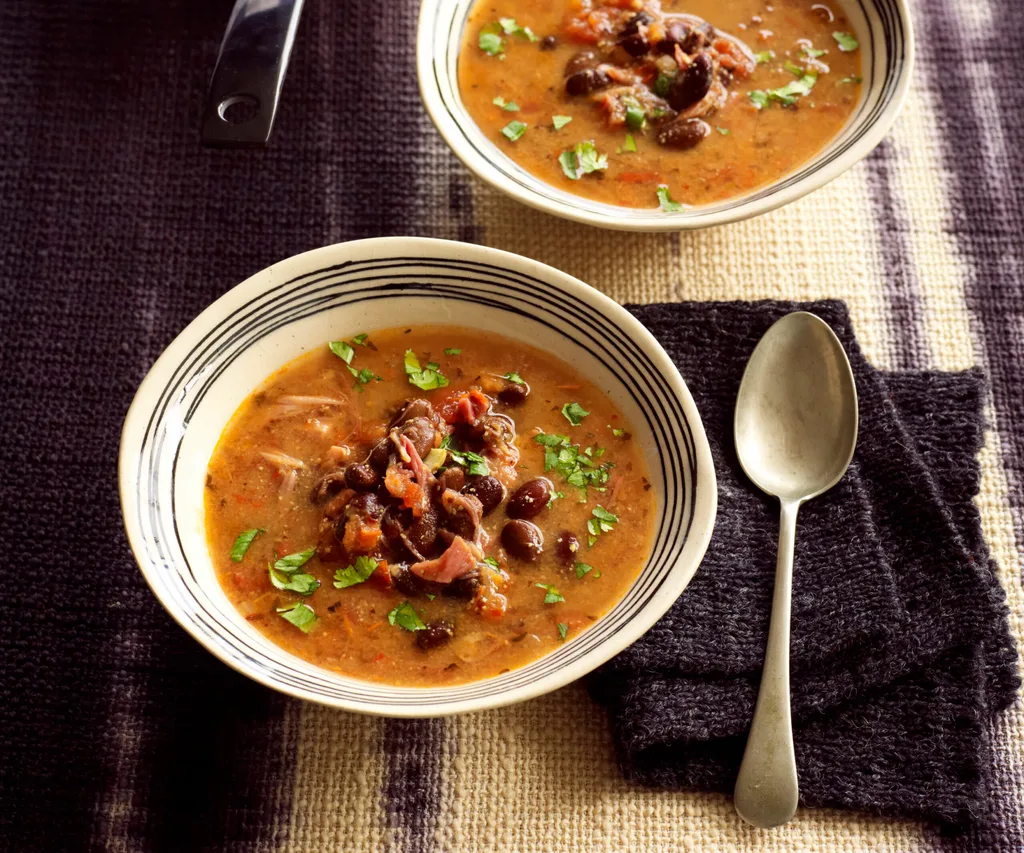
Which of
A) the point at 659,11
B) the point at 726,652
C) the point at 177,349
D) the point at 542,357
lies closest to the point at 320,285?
the point at 177,349

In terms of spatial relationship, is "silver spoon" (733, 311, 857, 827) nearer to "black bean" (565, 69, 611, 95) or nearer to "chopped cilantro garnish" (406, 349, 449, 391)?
"chopped cilantro garnish" (406, 349, 449, 391)

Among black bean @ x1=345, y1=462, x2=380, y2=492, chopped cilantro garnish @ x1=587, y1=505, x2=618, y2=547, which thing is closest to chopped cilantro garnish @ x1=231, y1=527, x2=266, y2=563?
black bean @ x1=345, y1=462, x2=380, y2=492

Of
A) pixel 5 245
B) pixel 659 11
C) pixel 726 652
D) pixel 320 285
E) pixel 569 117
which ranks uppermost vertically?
pixel 659 11

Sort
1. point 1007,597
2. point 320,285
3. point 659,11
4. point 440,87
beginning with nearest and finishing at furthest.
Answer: point 320,285, point 1007,597, point 440,87, point 659,11

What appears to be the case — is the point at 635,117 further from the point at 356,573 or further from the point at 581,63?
the point at 356,573

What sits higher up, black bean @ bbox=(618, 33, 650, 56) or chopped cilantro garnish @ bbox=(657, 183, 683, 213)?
black bean @ bbox=(618, 33, 650, 56)

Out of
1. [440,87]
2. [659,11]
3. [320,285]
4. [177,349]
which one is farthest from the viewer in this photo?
[659,11]

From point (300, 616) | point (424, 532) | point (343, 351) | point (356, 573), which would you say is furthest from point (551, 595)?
point (343, 351)

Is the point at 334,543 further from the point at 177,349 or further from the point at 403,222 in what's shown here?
the point at 403,222
